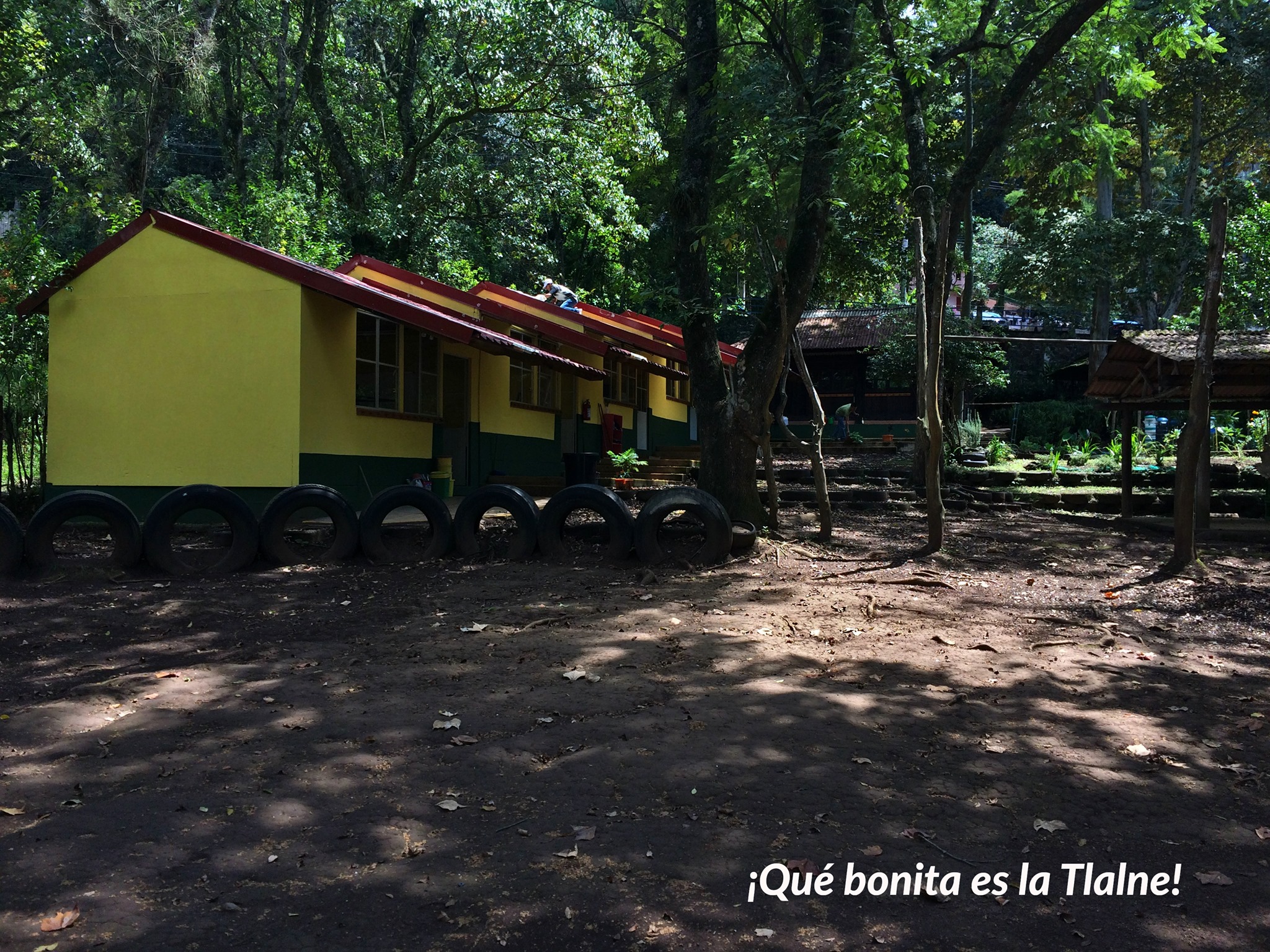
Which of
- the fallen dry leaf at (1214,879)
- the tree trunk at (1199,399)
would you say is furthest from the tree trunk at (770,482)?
the fallen dry leaf at (1214,879)

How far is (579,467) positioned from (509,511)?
7.90 m

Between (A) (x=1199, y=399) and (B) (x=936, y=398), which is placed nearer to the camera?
(A) (x=1199, y=399)

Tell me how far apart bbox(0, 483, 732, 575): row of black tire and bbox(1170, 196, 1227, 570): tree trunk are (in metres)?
4.79

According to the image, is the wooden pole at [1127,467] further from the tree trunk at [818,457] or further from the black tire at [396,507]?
the black tire at [396,507]

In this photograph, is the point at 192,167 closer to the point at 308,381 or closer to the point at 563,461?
the point at 563,461

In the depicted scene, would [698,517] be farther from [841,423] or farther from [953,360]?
[841,423]

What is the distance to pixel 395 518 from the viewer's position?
12867 mm

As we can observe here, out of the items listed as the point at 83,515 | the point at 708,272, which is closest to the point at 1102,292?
the point at 708,272

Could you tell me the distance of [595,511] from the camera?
1094 cm

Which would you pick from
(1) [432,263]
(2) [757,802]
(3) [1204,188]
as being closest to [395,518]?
(2) [757,802]

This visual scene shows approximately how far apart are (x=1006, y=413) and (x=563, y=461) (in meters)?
19.9

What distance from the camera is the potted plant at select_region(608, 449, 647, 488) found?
1917 centimetres

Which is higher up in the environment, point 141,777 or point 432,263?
point 432,263

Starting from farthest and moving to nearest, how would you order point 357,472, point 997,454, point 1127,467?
point 997,454 → point 1127,467 → point 357,472
